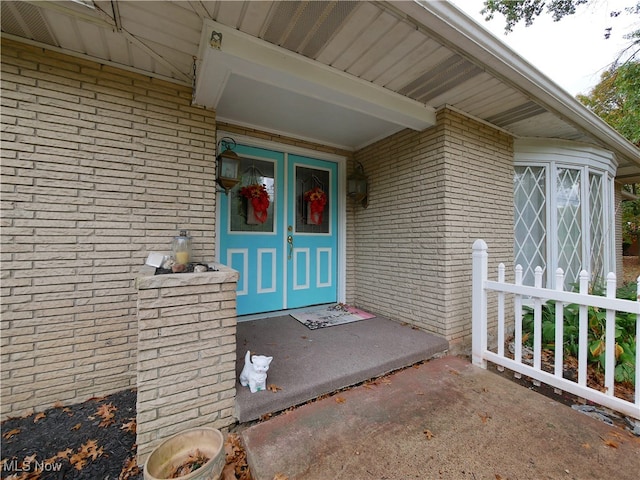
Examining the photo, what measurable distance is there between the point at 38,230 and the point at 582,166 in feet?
21.8

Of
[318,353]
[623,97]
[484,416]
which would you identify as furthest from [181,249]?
[623,97]

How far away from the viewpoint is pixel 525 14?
15.2 ft

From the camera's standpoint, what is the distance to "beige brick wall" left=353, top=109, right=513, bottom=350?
2.91m

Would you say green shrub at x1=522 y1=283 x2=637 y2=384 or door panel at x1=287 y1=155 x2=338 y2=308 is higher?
door panel at x1=287 y1=155 x2=338 y2=308

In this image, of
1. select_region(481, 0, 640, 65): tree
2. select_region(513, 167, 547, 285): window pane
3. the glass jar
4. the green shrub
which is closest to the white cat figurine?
the glass jar

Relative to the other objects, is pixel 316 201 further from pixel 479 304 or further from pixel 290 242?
pixel 479 304

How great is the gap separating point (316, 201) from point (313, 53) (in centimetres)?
190

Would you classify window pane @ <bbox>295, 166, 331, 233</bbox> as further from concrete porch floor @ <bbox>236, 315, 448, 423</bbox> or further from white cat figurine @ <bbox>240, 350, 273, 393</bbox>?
white cat figurine @ <bbox>240, 350, 273, 393</bbox>

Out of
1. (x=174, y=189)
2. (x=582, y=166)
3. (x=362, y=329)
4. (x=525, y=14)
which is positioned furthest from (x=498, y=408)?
(x=525, y=14)

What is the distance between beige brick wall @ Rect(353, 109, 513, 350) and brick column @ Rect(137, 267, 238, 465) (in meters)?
2.24

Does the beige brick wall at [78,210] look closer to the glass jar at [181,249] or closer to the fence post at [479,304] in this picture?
the glass jar at [181,249]

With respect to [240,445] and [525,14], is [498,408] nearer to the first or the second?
[240,445]

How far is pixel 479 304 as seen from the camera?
8.52 ft

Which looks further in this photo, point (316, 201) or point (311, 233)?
point (311, 233)
